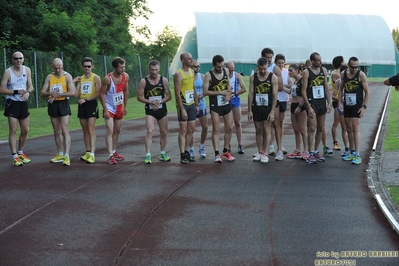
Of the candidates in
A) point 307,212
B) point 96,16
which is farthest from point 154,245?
point 96,16

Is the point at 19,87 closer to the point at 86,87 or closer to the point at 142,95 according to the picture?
the point at 86,87

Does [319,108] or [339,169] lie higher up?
[319,108]

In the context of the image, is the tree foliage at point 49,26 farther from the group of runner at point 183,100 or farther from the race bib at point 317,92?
the race bib at point 317,92

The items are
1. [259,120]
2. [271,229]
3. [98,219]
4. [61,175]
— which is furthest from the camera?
[259,120]

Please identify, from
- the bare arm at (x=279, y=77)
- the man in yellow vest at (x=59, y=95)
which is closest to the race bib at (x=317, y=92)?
the bare arm at (x=279, y=77)

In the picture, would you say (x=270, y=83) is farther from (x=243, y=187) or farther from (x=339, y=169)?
(x=243, y=187)

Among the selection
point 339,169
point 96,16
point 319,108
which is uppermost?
point 96,16

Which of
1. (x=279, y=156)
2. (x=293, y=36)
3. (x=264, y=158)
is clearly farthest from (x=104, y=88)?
(x=293, y=36)

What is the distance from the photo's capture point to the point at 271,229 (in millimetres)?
8039

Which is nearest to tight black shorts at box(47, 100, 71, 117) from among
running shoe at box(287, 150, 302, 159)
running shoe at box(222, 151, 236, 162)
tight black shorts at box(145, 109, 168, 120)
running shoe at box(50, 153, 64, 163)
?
running shoe at box(50, 153, 64, 163)

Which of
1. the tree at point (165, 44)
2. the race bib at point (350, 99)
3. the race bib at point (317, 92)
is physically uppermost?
the tree at point (165, 44)

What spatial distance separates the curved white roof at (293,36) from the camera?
9000 centimetres

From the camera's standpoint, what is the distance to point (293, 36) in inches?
3666

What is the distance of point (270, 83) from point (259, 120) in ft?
2.46
